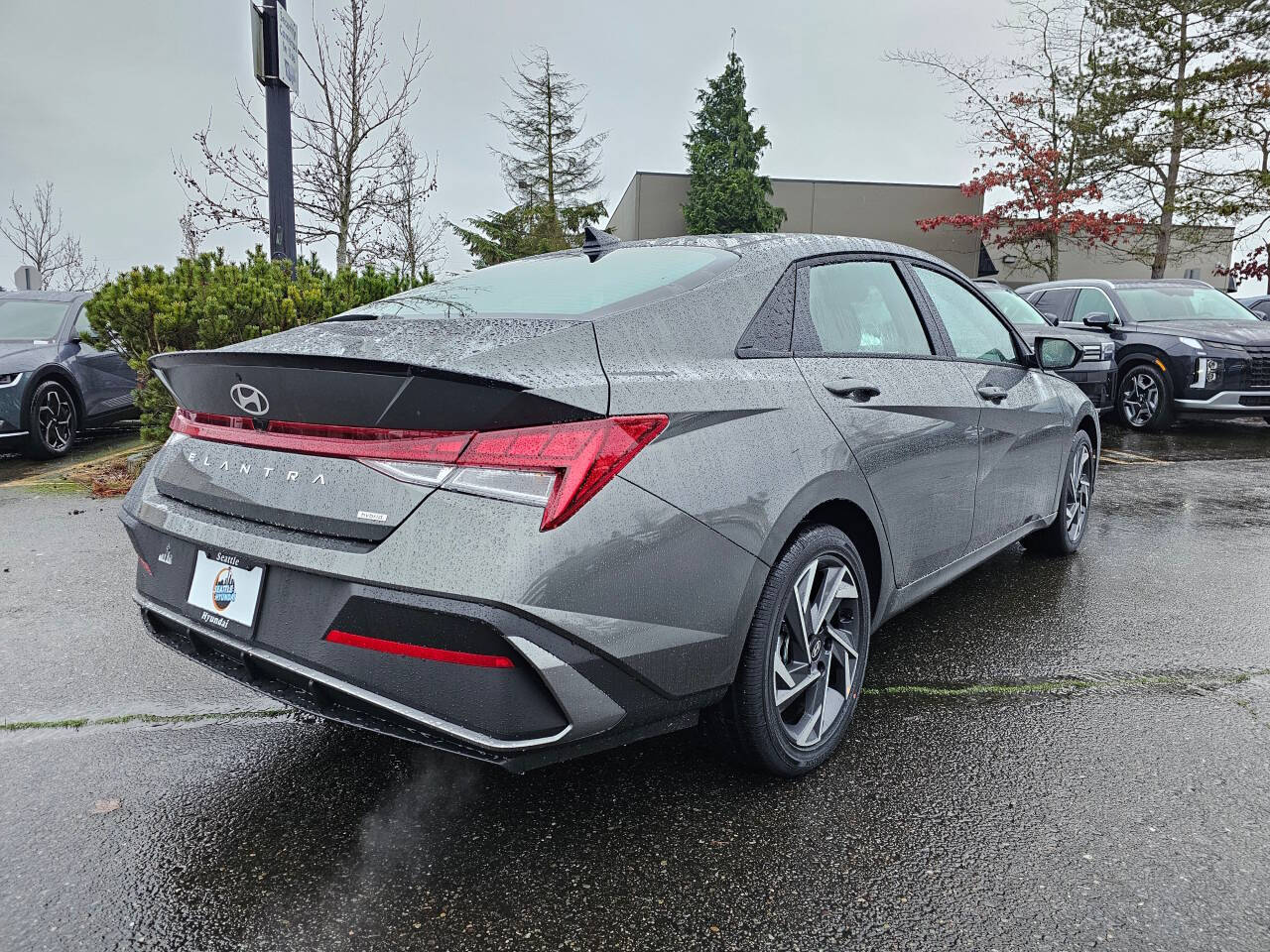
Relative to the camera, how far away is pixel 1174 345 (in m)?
9.52

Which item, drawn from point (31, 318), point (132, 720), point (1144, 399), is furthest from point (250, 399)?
point (1144, 399)

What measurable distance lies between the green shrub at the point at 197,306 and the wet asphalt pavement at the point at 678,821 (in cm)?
316

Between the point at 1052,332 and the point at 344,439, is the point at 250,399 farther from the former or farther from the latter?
the point at 1052,332

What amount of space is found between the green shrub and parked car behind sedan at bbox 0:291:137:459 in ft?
3.80

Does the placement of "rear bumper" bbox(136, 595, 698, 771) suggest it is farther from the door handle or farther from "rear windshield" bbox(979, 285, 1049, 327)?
"rear windshield" bbox(979, 285, 1049, 327)

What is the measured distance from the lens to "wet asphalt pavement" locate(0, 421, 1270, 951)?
76.7 inches

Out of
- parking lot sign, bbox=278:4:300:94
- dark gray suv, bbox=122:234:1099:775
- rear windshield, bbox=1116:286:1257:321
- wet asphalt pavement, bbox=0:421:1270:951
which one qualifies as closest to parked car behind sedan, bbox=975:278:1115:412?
rear windshield, bbox=1116:286:1257:321

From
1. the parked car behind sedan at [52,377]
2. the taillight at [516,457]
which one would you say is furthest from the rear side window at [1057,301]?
the taillight at [516,457]

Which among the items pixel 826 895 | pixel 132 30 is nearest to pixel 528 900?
pixel 826 895

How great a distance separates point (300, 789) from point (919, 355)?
7.93ft

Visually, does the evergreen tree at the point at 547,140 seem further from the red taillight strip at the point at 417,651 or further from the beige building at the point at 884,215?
the red taillight strip at the point at 417,651

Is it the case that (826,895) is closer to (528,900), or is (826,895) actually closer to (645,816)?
(645,816)

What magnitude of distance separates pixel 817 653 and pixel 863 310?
3.88 ft

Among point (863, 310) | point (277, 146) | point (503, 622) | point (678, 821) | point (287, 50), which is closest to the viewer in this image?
point (503, 622)
